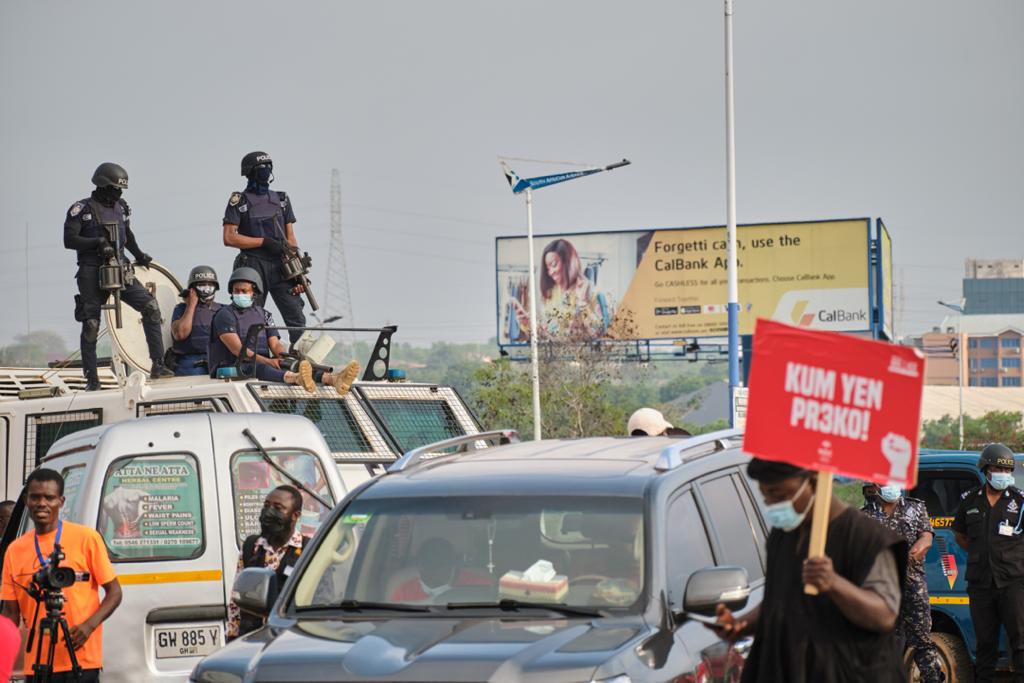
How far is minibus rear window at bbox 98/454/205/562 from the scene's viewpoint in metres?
9.36

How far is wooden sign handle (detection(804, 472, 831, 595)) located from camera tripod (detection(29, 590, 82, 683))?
4041 millimetres

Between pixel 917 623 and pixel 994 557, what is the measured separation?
3.06ft

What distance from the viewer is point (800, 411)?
533 centimetres

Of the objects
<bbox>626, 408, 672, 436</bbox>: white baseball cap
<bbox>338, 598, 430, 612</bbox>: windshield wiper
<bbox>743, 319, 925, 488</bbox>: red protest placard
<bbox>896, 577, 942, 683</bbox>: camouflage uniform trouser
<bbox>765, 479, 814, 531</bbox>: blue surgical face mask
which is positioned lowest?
<bbox>896, 577, 942, 683</bbox>: camouflage uniform trouser

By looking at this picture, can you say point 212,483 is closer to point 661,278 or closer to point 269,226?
point 269,226

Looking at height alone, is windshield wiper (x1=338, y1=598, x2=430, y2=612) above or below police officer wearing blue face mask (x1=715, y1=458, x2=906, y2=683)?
below

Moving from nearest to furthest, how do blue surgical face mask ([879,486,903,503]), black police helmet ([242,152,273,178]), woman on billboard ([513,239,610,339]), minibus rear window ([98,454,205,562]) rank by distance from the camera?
minibus rear window ([98,454,205,562]), blue surgical face mask ([879,486,903,503]), black police helmet ([242,152,273,178]), woman on billboard ([513,239,610,339])

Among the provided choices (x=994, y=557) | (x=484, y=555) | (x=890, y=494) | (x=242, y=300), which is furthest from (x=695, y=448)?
(x=242, y=300)

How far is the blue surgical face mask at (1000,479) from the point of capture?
1255cm

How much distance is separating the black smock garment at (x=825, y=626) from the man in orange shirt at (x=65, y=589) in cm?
375

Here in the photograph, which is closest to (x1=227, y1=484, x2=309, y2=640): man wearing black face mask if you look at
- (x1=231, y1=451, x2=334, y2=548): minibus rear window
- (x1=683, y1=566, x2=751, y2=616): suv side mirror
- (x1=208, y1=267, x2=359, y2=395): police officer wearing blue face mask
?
(x1=231, y1=451, x2=334, y2=548): minibus rear window

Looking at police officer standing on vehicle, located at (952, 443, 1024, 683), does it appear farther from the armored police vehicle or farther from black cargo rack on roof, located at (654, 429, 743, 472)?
black cargo rack on roof, located at (654, 429, 743, 472)

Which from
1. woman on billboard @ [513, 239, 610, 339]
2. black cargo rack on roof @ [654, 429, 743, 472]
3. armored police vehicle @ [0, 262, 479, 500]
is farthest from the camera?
woman on billboard @ [513, 239, 610, 339]

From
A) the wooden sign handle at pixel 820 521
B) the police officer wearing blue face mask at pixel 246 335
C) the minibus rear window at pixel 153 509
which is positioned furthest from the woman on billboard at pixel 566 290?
the wooden sign handle at pixel 820 521
